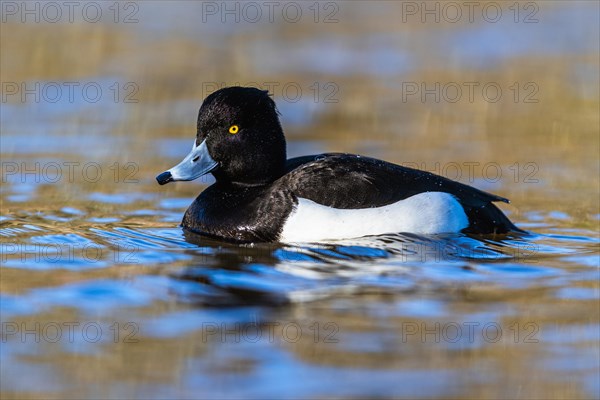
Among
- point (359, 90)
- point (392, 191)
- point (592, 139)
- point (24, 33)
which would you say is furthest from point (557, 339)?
point (24, 33)

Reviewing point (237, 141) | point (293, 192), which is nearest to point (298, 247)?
point (293, 192)

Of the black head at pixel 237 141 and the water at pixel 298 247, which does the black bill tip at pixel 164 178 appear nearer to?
the black head at pixel 237 141

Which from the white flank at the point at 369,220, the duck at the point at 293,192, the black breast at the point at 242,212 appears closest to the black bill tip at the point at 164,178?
the duck at the point at 293,192

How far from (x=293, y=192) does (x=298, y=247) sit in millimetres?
420

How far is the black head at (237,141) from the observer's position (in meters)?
7.71

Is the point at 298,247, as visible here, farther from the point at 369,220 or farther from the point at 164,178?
the point at 164,178

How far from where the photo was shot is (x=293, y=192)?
7.43 m

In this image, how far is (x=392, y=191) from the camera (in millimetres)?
7504

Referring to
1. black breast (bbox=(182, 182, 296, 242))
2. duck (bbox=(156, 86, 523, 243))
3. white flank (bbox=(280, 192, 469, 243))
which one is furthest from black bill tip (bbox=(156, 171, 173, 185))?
white flank (bbox=(280, 192, 469, 243))

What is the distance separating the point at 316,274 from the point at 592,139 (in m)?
5.47

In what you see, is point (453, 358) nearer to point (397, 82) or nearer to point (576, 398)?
point (576, 398)

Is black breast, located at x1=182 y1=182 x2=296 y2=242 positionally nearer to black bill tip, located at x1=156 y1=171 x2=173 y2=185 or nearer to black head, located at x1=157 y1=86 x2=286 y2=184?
black head, located at x1=157 y1=86 x2=286 y2=184

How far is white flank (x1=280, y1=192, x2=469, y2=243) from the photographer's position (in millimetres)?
7320

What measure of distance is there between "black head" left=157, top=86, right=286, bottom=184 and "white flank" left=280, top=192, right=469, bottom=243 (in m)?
0.63
